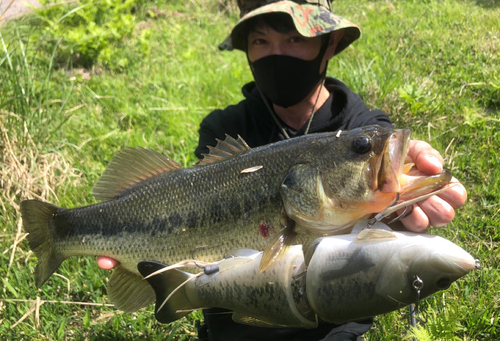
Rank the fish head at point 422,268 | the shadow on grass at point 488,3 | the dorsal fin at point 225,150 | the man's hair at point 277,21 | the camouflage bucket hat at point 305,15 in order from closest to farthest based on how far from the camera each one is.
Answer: the fish head at point 422,268, the dorsal fin at point 225,150, the camouflage bucket hat at point 305,15, the man's hair at point 277,21, the shadow on grass at point 488,3

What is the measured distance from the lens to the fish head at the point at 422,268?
1317 mm

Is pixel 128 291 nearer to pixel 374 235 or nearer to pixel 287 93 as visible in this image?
pixel 374 235

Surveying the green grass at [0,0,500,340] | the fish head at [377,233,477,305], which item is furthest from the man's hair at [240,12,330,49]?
the fish head at [377,233,477,305]

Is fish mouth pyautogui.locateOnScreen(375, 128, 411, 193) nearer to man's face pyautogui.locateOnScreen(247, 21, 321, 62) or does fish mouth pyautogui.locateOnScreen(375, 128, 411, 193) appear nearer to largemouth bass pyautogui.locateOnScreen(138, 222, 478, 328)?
largemouth bass pyautogui.locateOnScreen(138, 222, 478, 328)

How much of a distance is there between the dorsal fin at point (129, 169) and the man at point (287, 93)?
0.40 meters

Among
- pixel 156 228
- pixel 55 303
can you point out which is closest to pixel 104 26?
pixel 55 303

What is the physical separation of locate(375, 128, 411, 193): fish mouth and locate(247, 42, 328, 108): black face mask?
4.59 ft

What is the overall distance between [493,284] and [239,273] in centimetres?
189

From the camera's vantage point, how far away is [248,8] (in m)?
3.25

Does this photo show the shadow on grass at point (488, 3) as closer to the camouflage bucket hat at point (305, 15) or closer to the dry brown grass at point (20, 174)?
the camouflage bucket hat at point (305, 15)

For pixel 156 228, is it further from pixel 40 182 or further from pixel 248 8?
pixel 40 182

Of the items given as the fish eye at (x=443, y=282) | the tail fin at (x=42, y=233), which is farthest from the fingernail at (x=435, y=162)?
the tail fin at (x=42, y=233)

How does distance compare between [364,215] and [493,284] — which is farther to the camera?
[493,284]

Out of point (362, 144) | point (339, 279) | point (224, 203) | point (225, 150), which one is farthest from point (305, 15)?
point (339, 279)
